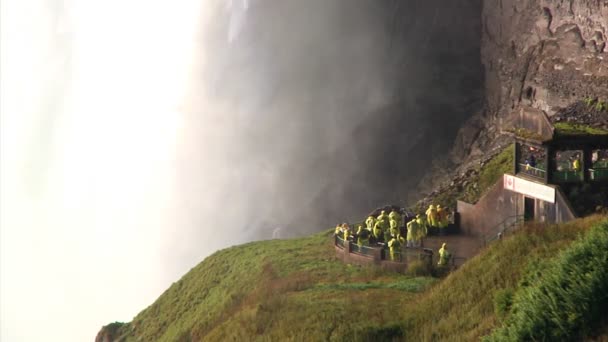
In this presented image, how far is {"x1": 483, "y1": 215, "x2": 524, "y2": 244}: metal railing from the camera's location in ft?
74.2

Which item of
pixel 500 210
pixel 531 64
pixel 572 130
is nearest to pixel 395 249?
pixel 500 210

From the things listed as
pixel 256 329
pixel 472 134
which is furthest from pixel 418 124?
pixel 256 329

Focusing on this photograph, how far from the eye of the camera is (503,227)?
2448 centimetres

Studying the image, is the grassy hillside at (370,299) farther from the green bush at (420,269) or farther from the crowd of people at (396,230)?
the crowd of people at (396,230)

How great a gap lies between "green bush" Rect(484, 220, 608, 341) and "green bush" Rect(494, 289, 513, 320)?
24.4 inches

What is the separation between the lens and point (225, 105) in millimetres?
49312

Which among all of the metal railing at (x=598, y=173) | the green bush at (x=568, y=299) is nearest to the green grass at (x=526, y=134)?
the metal railing at (x=598, y=173)

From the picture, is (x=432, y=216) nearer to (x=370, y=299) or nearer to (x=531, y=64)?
(x=370, y=299)

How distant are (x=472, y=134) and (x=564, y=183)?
1718 centimetres

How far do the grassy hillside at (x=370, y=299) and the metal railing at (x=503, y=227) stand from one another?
242 centimetres

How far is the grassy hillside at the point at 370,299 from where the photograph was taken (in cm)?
1611

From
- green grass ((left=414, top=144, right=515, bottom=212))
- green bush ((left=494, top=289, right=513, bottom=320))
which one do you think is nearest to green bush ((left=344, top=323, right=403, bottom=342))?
green bush ((left=494, top=289, right=513, bottom=320))

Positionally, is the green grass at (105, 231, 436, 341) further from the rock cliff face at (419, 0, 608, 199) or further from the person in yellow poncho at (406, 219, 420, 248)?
the rock cliff face at (419, 0, 608, 199)

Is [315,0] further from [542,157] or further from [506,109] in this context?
[542,157]
